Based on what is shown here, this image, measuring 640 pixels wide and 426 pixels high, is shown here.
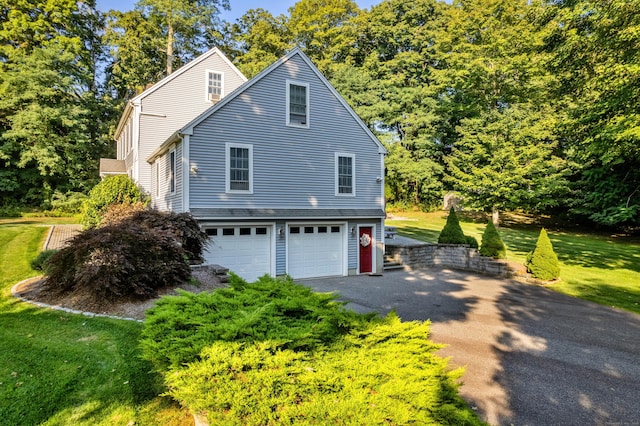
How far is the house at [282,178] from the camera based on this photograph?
11727 mm

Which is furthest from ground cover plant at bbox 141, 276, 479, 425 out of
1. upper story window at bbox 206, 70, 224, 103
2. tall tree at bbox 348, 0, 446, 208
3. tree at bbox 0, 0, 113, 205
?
tall tree at bbox 348, 0, 446, 208

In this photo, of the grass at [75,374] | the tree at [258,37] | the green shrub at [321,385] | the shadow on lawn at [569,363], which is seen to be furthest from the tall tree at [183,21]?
the green shrub at [321,385]

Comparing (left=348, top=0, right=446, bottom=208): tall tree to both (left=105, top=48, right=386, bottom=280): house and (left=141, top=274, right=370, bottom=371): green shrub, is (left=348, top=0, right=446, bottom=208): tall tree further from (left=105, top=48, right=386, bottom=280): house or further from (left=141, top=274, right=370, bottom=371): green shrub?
(left=141, top=274, right=370, bottom=371): green shrub

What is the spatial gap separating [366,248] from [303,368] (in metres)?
11.7

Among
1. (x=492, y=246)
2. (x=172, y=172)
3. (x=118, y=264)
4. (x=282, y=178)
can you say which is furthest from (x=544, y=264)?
(x=172, y=172)

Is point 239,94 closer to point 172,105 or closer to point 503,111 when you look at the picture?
point 172,105

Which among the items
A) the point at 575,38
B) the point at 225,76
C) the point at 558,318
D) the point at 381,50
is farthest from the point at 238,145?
the point at 381,50

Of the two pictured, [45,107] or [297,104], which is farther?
[45,107]

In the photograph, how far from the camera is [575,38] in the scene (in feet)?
45.3

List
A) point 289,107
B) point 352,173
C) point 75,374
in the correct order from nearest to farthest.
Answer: point 75,374 < point 289,107 < point 352,173

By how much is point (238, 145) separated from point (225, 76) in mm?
8219

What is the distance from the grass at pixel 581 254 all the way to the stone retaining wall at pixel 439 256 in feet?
6.98

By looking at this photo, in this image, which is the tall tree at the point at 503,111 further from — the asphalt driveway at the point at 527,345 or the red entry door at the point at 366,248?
the red entry door at the point at 366,248

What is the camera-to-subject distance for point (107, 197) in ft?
46.6
